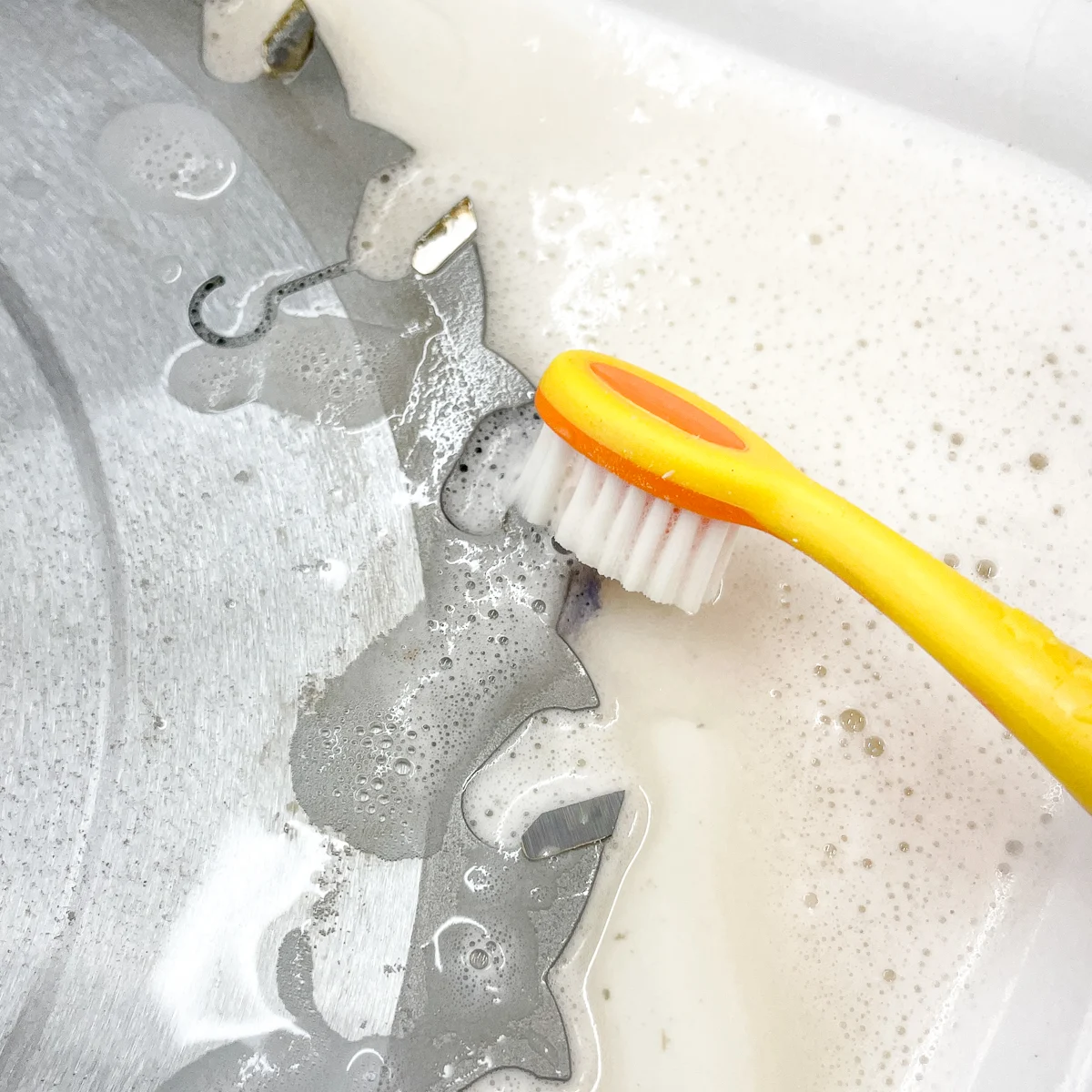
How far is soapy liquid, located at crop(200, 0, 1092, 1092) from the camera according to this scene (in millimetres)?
507

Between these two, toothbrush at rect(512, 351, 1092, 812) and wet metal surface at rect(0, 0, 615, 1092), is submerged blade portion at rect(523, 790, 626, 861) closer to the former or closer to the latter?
wet metal surface at rect(0, 0, 615, 1092)

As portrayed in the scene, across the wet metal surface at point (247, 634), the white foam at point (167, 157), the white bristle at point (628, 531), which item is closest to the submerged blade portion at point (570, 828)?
the wet metal surface at point (247, 634)

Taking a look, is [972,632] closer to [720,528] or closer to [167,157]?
[720,528]

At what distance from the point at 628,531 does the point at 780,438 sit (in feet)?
0.42

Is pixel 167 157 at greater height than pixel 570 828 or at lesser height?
greater

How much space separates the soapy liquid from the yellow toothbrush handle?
0.10 meters

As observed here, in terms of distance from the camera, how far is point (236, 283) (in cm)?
57

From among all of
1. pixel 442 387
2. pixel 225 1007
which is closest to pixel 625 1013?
pixel 225 1007

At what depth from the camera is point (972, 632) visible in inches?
16.1

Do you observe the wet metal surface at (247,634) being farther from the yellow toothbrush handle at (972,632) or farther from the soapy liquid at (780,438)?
the yellow toothbrush handle at (972,632)

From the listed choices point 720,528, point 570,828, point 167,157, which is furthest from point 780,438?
point 167,157

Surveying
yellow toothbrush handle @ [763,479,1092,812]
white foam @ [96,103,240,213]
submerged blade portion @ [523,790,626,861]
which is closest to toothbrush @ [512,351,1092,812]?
yellow toothbrush handle @ [763,479,1092,812]

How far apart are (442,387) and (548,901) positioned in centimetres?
30

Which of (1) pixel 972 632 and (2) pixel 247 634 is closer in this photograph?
(1) pixel 972 632
